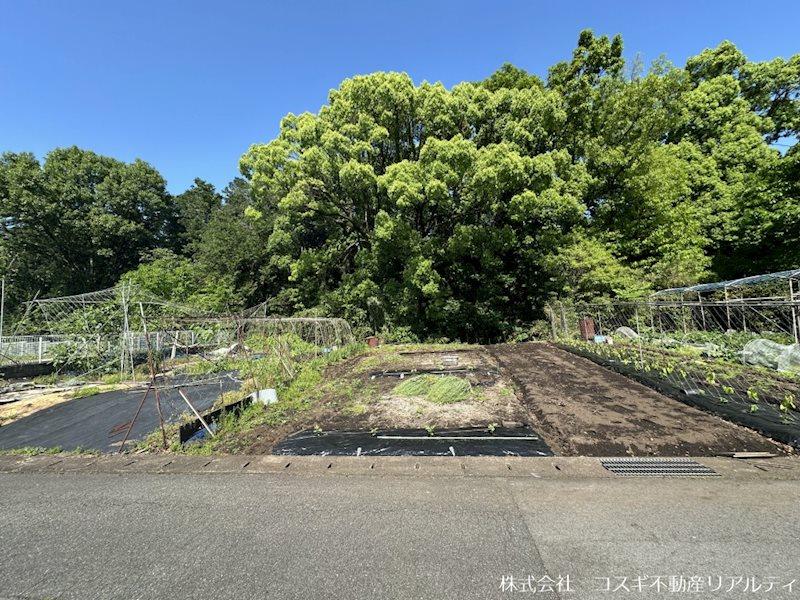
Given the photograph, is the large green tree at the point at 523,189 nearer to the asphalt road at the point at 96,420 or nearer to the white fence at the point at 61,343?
the white fence at the point at 61,343

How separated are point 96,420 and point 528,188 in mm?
13763

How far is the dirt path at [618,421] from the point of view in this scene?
357 centimetres

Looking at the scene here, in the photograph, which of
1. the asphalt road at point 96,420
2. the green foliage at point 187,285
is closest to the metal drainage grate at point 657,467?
the asphalt road at point 96,420

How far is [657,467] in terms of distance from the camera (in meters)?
3.11

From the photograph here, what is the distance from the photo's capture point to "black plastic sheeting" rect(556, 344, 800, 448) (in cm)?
358

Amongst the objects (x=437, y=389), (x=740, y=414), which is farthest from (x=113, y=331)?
(x=740, y=414)

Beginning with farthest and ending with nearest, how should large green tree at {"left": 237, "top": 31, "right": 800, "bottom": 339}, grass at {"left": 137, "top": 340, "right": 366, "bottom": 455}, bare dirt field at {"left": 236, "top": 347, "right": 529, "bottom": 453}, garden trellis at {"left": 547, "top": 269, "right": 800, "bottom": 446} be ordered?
large green tree at {"left": 237, "top": 31, "right": 800, "bottom": 339}
bare dirt field at {"left": 236, "top": 347, "right": 529, "bottom": 453}
garden trellis at {"left": 547, "top": 269, "right": 800, "bottom": 446}
grass at {"left": 137, "top": 340, "right": 366, "bottom": 455}

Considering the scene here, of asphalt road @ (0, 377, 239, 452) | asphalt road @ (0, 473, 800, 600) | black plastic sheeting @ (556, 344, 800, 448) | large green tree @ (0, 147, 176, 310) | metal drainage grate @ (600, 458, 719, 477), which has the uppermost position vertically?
large green tree @ (0, 147, 176, 310)

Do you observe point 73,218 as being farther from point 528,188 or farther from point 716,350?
point 716,350

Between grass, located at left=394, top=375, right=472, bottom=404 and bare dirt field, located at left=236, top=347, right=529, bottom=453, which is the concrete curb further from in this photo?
grass, located at left=394, top=375, right=472, bottom=404

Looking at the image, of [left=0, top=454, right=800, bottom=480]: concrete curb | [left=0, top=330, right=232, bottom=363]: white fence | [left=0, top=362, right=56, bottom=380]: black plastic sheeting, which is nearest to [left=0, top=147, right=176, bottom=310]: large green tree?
[left=0, top=330, right=232, bottom=363]: white fence

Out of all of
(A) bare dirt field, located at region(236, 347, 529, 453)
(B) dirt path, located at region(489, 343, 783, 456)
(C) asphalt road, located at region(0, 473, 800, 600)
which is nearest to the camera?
(C) asphalt road, located at region(0, 473, 800, 600)

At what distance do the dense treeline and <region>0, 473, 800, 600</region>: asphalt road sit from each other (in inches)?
438

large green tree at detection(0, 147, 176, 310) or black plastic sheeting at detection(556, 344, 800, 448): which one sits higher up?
large green tree at detection(0, 147, 176, 310)
